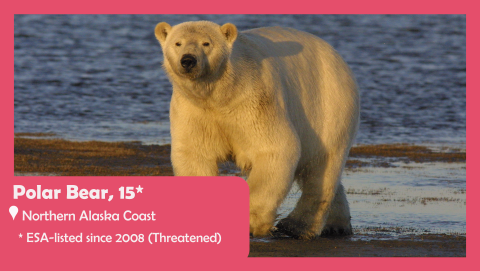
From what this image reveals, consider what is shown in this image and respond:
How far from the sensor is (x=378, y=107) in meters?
22.4

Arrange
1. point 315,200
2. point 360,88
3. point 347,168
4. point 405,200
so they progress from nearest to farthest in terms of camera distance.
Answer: point 315,200, point 405,200, point 347,168, point 360,88

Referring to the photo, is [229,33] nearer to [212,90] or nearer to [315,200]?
[212,90]

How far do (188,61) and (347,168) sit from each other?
6.92m

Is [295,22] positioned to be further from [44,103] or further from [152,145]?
[152,145]

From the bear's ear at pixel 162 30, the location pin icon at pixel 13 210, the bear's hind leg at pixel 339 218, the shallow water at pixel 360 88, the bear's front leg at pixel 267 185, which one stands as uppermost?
the bear's ear at pixel 162 30

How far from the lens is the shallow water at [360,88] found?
1114 centimetres

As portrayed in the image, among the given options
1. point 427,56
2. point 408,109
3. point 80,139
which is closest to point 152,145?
point 80,139

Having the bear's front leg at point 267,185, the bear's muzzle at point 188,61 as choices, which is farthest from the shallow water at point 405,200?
the bear's muzzle at point 188,61

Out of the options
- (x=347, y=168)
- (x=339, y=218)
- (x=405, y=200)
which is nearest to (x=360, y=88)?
(x=347, y=168)

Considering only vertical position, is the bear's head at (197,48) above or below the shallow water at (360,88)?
above

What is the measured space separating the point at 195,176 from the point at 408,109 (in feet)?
50.7

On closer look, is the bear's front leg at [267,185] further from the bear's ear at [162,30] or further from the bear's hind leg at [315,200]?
the bear's ear at [162,30]

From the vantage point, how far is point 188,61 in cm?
707

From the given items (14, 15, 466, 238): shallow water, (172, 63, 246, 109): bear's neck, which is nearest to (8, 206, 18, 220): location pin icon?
(172, 63, 246, 109): bear's neck
